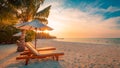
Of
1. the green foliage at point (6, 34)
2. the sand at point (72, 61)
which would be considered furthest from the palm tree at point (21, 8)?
the green foliage at point (6, 34)

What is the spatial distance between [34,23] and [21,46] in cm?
485

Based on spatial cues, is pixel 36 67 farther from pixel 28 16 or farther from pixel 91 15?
pixel 91 15

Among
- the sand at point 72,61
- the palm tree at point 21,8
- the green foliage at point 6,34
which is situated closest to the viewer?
the sand at point 72,61

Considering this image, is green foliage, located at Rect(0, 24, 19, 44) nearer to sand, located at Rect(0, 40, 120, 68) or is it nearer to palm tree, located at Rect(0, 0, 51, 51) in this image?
palm tree, located at Rect(0, 0, 51, 51)

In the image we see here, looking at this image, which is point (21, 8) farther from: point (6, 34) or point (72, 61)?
point (72, 61)

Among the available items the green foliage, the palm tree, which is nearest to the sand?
the palm tree

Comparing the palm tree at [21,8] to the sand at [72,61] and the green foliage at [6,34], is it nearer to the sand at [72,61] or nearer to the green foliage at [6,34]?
the sand at [72,61]

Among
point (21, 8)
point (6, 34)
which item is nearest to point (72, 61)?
point (21, 8)

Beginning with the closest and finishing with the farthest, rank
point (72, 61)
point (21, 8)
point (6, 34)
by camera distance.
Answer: point (72, 61) < point (21, 8) < point (6, 34)

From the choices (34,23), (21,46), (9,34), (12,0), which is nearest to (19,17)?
(12,0)

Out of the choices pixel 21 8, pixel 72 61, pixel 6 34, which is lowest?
pixel 72 61

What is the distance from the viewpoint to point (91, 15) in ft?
66.4

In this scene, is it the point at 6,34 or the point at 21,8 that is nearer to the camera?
the point at 21,8

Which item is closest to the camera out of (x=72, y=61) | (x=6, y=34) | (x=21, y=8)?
(x=72, y=61)
